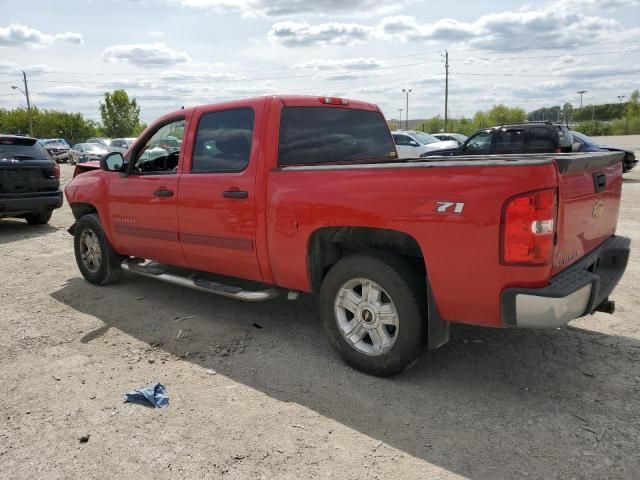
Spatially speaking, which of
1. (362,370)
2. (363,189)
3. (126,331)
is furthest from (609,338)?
(126,331)

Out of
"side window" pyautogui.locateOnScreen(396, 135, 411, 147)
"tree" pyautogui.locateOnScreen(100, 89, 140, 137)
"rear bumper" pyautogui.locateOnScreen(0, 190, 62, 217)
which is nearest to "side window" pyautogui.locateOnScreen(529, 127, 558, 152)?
"side window" pyautogui.locateOnScreen(396, 135, 411, 147)

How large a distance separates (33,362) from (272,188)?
2275 mm

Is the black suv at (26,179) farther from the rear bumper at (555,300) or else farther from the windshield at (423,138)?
the windshield at (423,138)

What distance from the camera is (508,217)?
2904 millimetres

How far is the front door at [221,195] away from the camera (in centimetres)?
427

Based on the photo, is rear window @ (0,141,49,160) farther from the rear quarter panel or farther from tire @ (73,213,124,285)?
the rear quarter panel

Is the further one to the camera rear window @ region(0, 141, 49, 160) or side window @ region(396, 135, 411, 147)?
side window @ region(396, 135, 411, 147)

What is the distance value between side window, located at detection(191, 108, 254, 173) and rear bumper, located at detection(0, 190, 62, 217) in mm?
6292

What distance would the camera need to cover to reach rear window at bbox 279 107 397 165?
14.2ft

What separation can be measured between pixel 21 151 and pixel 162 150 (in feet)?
18.8

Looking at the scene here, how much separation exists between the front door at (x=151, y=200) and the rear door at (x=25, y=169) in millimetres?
4958

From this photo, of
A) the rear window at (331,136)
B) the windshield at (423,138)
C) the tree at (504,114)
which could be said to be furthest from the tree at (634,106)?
the rear window at (331,136)

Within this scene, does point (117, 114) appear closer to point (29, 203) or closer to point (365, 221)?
point (29, 203)

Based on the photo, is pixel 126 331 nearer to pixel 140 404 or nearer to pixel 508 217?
pixel 140 404
